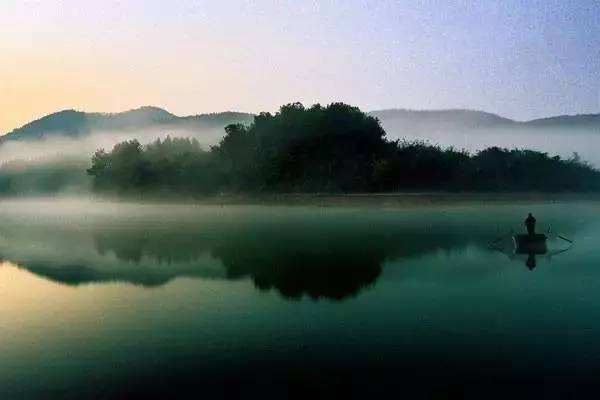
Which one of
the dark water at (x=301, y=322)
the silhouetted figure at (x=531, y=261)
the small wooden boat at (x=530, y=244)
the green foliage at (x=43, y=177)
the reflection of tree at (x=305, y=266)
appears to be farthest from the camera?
the green foliage at (x=43, y=177)

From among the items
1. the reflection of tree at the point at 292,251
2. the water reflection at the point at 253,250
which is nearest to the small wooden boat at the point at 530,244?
the water reflection at the point at 253,250

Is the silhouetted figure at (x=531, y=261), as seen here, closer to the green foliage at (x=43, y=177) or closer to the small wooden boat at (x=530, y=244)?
the small wooden boat at (x=530, y=244)

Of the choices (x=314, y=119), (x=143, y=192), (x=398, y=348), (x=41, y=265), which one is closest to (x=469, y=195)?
(x=314, y=119)

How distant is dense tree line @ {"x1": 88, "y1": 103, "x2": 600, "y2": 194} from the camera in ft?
199

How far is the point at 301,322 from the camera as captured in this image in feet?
40.5

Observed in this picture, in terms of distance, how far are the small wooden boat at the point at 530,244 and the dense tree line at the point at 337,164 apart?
3574 centimetres

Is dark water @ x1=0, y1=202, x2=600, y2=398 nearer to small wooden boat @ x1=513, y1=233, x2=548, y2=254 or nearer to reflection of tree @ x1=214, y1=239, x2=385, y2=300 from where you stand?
reflection of tree @ x1=214, y1=239, x2=385, y2=300

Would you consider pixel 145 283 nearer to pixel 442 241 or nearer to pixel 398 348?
pixel 398 348

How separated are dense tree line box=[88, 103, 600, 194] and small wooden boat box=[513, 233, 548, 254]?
35738 mm

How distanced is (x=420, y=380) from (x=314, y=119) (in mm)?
58871

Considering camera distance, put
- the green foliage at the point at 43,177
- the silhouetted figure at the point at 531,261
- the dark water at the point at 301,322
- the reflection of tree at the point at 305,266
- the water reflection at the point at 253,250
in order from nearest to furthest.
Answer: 1. the dark water at the point at 301,322
2. the reflection of tree at the point at 305,266
3. the water reflection at the point at 253,250
4. the silhouetted figure at the point at 531,261
5. the green foliage at the point at 43,177

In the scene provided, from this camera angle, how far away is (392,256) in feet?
73.7

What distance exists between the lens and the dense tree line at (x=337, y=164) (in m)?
60.5

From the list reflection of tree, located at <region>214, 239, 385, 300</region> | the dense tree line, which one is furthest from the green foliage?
reflection of tree, located at <region>214, 239, 385, 300</region>
